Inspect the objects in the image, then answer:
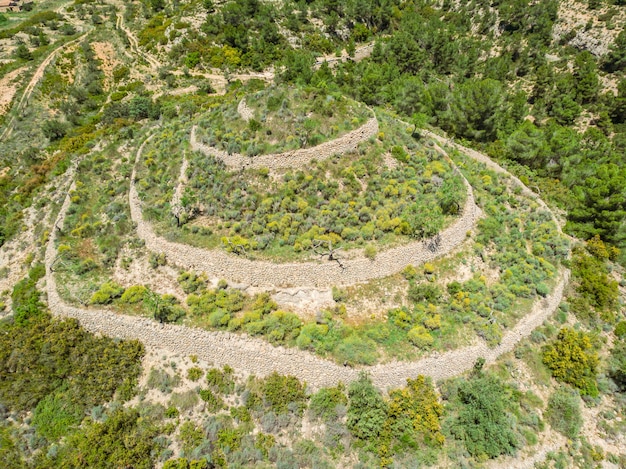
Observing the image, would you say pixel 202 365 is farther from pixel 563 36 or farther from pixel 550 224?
pixel 563 36

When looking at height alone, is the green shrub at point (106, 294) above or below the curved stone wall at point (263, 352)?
above

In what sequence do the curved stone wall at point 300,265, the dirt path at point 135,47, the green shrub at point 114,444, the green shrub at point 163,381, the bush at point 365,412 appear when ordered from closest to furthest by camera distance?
the green shrub at point 114,444
the bush at point 365,412
the green shrub at point 163,381
the curved stone wall at point 300,265
the dirt path at point 135,47

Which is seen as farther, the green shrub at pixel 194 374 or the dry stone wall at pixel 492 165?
the dry stone wall at pixel 492 165

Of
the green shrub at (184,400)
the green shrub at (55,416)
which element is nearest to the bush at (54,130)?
the green shrub at (55,416)

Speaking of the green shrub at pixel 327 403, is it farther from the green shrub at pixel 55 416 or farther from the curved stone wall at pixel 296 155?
the curved stone wall at pixel 296 155

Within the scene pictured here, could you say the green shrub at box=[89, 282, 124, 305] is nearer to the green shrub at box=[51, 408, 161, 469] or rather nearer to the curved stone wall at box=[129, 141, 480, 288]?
the curved stone wall at box=[129, 141, 480, 288]

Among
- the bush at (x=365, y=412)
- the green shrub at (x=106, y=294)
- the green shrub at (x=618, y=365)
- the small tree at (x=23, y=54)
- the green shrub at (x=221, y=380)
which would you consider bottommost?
the green shrub at (x=618, y=365)
